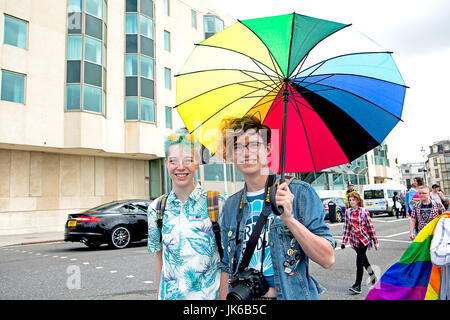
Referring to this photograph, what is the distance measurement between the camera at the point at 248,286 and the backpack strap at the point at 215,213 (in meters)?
0.39

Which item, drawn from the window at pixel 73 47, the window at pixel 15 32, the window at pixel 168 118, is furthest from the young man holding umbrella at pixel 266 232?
the window at pixel 168 118

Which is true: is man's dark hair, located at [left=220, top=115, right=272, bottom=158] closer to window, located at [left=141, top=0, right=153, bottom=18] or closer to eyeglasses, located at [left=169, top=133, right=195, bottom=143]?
eyeglasses, located at [left=169, top=133, right=195, bottom=143]

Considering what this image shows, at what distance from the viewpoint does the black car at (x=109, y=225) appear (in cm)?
966

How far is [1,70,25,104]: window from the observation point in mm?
16984

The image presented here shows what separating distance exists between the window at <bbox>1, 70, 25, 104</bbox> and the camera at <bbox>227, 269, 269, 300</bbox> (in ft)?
63.1

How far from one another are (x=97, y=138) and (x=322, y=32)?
62.4 ft

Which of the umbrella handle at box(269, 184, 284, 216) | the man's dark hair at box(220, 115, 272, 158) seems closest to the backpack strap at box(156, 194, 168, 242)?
the man's dark hair at box(220, 115, 272, 158)

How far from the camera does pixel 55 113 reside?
18438 millimetres

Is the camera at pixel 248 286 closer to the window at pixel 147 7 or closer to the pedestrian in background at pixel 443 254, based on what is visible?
the pedestrian in background at pixel 443 254

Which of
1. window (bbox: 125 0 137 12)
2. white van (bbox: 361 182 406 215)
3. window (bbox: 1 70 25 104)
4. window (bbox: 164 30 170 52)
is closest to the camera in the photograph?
window (bbox: 1 70 25 104)

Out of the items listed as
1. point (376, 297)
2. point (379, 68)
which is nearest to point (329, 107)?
point (379, 68)

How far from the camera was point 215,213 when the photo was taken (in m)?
2.14

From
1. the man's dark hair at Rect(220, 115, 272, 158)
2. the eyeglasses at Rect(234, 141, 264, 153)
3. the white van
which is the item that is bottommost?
the white van

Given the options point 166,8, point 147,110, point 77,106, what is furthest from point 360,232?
point 166,8
